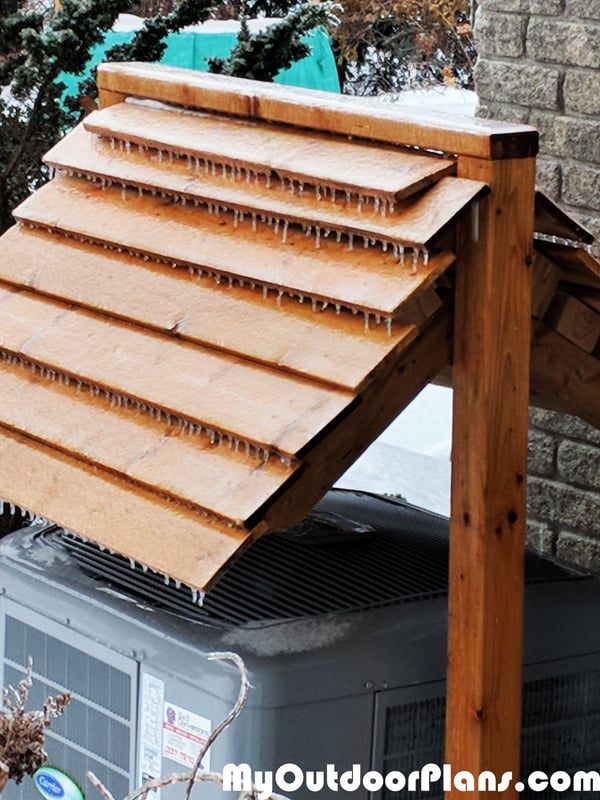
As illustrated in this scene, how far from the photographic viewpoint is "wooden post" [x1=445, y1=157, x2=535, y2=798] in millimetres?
1973

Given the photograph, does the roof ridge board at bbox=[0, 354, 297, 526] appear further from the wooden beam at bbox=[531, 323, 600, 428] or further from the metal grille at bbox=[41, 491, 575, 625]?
the wooden beam at bbox=[531, 323, 600, 428]

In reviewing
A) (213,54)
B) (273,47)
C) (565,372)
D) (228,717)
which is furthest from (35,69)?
(213,54)

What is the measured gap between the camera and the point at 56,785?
8.09ft

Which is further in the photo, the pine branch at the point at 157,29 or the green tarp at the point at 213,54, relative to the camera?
the green tarp at the point at 213,54

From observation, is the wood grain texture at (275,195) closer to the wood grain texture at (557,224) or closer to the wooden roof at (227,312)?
the wooden roof at (227,312)

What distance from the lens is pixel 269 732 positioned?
2150 millimetres

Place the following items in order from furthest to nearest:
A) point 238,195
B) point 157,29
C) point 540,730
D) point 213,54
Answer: point 213,54 → point 157,29 → point 540,730 → point 238,195

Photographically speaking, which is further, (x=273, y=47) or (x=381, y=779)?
(x=273, y=47)

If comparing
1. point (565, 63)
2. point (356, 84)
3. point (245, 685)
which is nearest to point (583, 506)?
point (565, 63)

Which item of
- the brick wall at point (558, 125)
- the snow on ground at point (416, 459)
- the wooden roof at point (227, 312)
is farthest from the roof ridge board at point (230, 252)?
the snow on ground at point (416, 459)

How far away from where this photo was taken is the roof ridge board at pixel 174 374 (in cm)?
195

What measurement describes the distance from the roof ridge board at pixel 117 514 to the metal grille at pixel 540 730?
19.4 inches

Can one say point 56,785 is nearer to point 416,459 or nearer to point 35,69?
point 35,69

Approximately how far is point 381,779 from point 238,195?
94 centimetres
